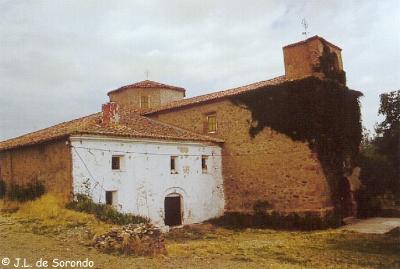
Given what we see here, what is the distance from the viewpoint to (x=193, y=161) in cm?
2284

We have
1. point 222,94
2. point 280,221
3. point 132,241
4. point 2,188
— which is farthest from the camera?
point 222,94

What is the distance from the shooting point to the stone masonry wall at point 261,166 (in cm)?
2050

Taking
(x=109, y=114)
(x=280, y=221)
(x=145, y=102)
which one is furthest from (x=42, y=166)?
(x=145, y=102)

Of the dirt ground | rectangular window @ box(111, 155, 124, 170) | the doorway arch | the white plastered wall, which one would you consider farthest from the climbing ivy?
rectangular window @ box(111, 155, 124, 170)

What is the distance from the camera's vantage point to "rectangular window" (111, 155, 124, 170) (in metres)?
19.6

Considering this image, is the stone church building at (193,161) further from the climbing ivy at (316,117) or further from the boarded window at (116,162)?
the climbing ivy at (316,117)

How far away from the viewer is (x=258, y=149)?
22641 mm

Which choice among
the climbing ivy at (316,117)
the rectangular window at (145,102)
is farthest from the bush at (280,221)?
the rectangular window at (145,102)

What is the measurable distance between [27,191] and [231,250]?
11.8 metres

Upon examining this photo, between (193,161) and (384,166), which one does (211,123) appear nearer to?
(193,161)

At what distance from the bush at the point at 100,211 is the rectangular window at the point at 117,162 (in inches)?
95.3

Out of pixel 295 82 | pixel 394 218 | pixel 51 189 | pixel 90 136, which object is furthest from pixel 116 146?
pixel 394 218

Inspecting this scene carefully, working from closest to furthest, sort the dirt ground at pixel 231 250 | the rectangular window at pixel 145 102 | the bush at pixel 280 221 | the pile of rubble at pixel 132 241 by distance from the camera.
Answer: the dirt ground at pixel 231 250 → the pile of rubble at pixel 132 241 → the bush at pixel 280 221 → the rectangular window at pixel 145 102

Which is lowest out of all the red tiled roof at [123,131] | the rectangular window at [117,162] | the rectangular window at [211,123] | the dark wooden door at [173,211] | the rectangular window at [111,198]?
the dark wooden door at [173,211]
